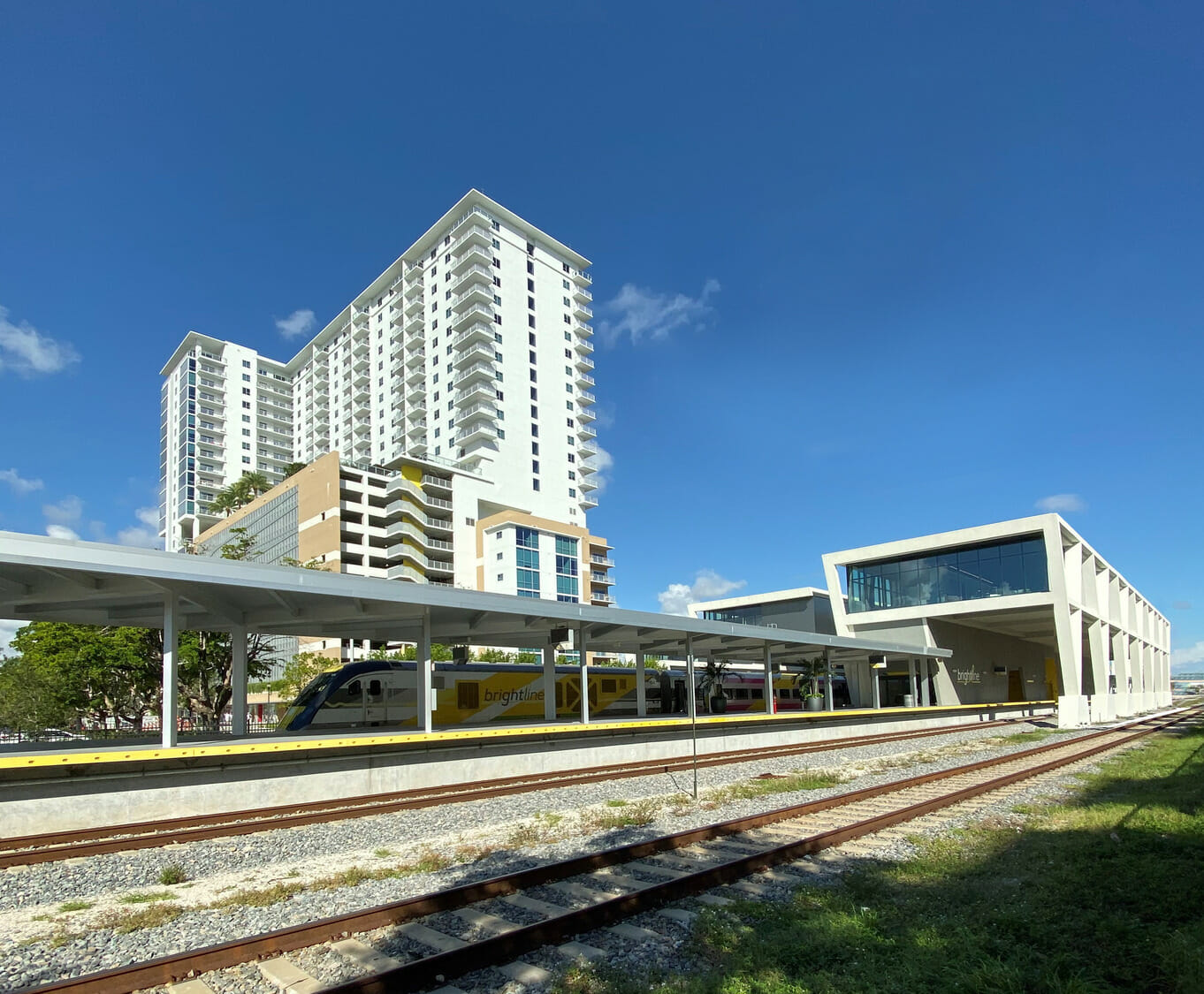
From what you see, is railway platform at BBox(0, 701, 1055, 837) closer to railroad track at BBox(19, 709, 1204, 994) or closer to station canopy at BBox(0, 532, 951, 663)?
station canopy at BBox(0, 532, 951, 663)

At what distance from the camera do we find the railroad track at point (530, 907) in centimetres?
579

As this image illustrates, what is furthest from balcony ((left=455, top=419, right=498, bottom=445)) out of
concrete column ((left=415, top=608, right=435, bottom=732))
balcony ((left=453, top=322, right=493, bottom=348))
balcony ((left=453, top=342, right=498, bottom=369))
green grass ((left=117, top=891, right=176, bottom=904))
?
green grass ((left=117, top=891, right=176, bottom=904))

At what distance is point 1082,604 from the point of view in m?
44.5

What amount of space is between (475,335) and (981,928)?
9125 centimetres

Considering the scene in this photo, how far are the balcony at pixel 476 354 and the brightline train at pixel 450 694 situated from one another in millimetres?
65600

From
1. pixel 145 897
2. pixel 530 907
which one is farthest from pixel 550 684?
pixel 530 907

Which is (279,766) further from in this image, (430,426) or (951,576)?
(430,426)

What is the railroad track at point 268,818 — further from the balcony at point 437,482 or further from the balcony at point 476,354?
the balcony at point 476,354

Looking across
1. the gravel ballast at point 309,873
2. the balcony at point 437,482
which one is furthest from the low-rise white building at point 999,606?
the balcony at point 437,482

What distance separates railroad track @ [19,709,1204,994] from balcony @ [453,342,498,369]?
8476 cm

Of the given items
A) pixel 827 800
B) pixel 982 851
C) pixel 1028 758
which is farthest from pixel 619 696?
pixel 982 851

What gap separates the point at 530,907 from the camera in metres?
7.51

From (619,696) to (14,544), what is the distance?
23.8 metres

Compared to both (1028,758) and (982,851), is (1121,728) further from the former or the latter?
(982,851)
